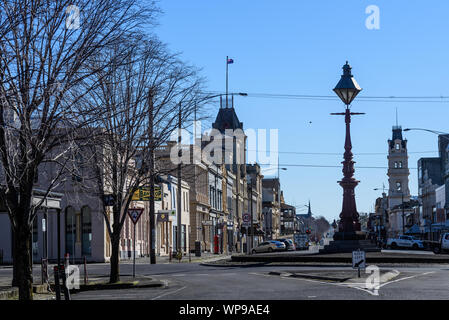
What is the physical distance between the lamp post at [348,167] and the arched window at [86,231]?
1791 cm

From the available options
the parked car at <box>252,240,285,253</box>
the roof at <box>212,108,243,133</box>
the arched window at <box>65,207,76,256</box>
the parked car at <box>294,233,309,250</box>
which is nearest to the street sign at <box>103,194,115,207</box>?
the arched window at <box>65,207,76,256</box>

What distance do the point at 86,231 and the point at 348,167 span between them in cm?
1955

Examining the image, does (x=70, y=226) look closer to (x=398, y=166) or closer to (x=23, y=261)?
(x=23, y=261)

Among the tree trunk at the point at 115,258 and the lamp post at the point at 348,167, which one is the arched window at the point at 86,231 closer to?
the lamp post at the point at 348,167

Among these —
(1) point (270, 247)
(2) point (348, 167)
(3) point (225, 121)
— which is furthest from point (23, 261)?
(3) point (225, 121)

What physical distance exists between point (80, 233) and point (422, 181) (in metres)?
110

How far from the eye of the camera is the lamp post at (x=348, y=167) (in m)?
47.1

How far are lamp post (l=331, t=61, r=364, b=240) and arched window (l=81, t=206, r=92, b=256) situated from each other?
17.9m

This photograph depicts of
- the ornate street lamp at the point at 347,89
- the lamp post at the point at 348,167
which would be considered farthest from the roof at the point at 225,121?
the ornate street lamp at the point at 347,89

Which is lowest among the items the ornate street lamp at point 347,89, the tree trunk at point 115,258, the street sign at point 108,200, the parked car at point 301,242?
the parked car at point 301,242
